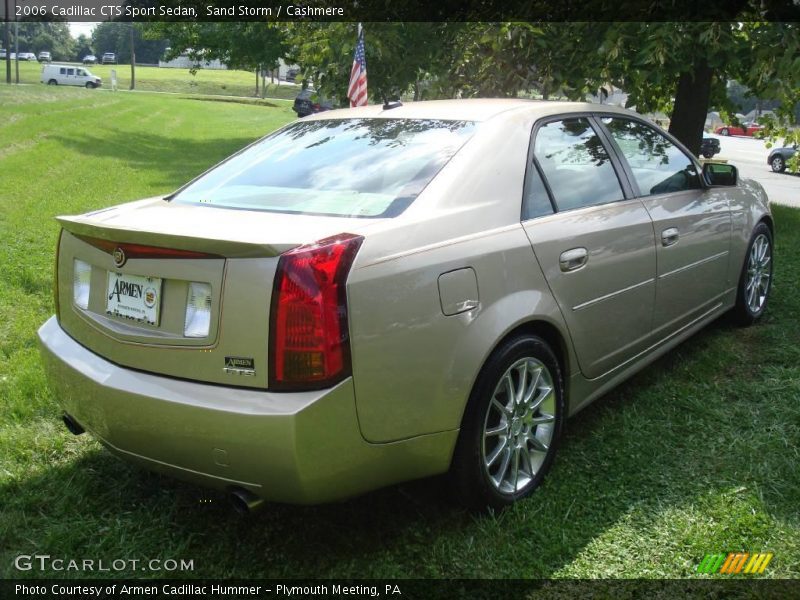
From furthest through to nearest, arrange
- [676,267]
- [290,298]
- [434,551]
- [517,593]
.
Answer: [676,267] < [434,551] < [517,593] < [290,298]

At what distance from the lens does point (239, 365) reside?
258 centimetres

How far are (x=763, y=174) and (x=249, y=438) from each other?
23.6 m

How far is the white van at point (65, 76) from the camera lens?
60.6 m

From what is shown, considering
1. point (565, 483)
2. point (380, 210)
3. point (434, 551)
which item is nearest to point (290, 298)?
point (380, 210)

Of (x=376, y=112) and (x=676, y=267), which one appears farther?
(x=676, y=267)

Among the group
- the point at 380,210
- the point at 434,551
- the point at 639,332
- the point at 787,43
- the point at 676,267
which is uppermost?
the point at 787,43

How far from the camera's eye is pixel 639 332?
405 centimetres

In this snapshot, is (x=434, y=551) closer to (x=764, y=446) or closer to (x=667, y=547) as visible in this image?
(x=667, y=547)

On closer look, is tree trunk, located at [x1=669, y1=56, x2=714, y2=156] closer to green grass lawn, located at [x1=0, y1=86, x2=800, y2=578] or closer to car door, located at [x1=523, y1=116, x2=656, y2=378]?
green grass lawn, located at [x1=0, y1=86, x2=800, y2=578]

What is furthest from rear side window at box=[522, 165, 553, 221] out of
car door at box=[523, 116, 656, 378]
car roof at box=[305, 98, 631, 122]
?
car roof at box=[305, 98, 631, 122]

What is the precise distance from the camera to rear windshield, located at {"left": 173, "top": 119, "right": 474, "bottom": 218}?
10.2 feet

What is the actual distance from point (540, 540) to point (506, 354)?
0.70 meters

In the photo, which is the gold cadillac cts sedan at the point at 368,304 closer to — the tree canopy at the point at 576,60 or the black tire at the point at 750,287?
the black tire at the point at 750,287

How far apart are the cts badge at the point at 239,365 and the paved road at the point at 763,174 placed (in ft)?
47.9
